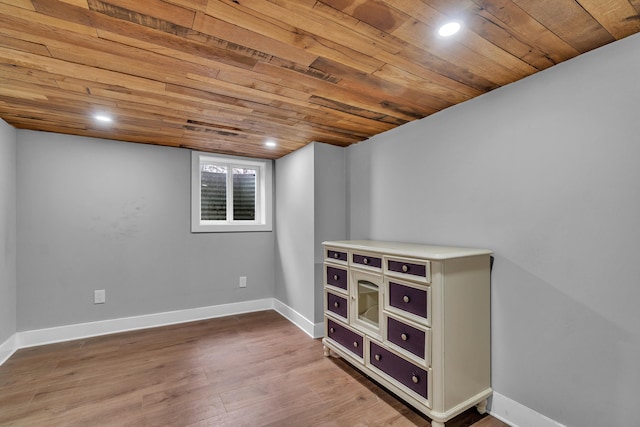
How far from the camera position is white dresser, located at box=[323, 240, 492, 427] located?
1691 millimetres

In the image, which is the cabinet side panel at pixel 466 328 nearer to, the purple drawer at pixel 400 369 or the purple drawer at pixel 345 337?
the purple drawer at pixel 400 369

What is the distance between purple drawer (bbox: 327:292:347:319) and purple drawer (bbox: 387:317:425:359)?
53cm

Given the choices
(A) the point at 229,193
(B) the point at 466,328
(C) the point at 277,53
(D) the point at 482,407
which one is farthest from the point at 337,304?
(A) the point at 229,193

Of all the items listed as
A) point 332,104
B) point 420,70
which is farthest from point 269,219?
point 420,70

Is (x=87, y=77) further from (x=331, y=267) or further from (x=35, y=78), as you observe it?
(x=331, y=267)

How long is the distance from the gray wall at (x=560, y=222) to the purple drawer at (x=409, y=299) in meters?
0.52

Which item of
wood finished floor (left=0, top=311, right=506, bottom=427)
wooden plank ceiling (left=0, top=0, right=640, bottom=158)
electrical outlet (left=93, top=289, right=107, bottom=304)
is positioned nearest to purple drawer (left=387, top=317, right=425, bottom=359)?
wood finished floor (left=0, top=311, right=506, bottom=427)

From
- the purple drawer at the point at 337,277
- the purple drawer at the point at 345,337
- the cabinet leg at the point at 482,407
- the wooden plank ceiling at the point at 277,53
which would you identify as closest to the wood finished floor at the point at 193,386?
the cabinet leg at the point at 482,407

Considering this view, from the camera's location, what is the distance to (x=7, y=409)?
192 cm

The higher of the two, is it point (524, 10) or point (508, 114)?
point (524, 10)

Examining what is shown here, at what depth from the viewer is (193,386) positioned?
7.22 feet

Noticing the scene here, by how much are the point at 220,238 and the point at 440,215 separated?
265 cm

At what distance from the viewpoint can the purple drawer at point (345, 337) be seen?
2291 millimetres

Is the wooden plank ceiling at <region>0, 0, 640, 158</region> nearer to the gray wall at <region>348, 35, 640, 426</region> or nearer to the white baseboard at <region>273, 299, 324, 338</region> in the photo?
the gray wall at <region>348, 35, 640, 426</region>
